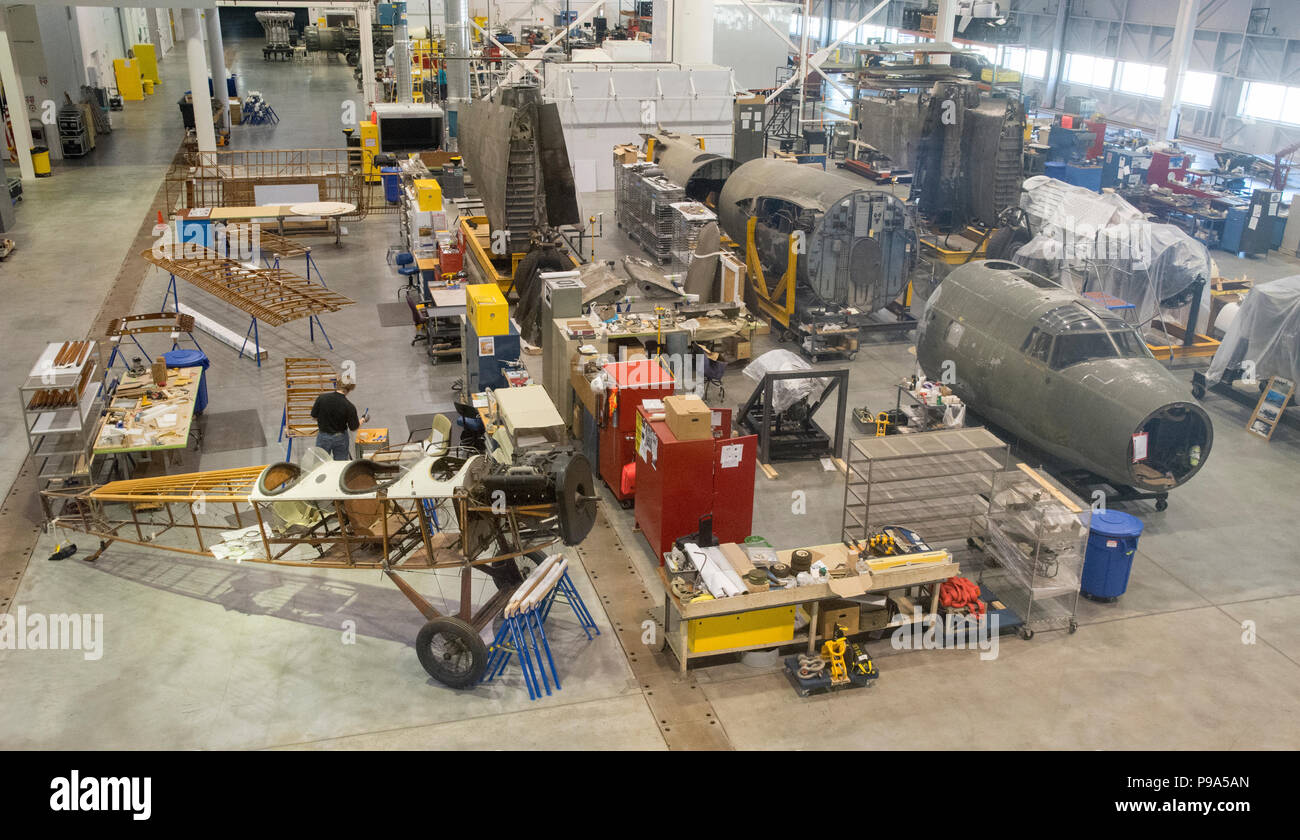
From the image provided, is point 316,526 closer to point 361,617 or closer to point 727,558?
point 361,617

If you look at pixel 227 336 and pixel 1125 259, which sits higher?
pixel 1125 259

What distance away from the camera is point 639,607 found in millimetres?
10133

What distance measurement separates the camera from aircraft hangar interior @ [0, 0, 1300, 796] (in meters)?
8.74

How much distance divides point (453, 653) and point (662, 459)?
8.98 feet

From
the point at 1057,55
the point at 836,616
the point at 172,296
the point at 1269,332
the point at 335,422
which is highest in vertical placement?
the point at 1057,55

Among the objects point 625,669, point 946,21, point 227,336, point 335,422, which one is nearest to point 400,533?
point 625,669

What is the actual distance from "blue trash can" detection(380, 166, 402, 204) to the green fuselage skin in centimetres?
1538

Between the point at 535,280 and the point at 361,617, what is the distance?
811cm

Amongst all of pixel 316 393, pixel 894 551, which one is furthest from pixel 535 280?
pixel 894 551

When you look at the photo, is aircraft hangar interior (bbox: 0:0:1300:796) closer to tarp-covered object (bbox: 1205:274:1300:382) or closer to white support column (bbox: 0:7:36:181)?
tarp-covered object (bbox: 1205:274:1300:382)

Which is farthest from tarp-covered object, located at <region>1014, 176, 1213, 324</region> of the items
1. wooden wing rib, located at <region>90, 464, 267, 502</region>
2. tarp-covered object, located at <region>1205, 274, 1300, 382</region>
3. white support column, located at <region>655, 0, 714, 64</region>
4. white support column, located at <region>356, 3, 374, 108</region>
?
white support column, located at <region>356, 3, 374, 108</region>

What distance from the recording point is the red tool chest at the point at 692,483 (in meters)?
10.2

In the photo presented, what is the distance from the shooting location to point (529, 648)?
355 inches

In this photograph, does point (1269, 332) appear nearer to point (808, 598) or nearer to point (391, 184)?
point (808, 598)
